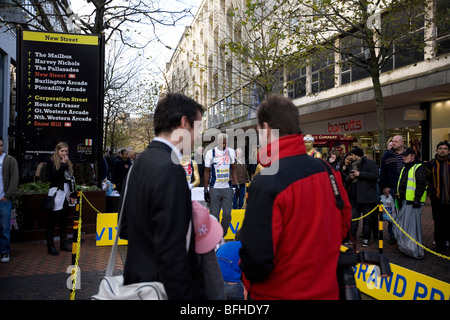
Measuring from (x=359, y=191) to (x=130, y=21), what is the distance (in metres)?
9.21

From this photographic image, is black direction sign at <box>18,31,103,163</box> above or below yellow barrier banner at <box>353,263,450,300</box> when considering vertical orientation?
above

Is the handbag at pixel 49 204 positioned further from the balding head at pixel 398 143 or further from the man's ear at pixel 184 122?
the balding head at pixel 398 143

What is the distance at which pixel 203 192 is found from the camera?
8.59 meters

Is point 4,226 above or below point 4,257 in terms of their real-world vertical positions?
above

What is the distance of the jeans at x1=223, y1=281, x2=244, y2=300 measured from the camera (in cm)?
331

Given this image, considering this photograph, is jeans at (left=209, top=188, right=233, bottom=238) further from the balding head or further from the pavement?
the balding head

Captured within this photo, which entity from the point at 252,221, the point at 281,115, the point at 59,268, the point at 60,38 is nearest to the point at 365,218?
the point at 59,268

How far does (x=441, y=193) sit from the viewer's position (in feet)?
24.2

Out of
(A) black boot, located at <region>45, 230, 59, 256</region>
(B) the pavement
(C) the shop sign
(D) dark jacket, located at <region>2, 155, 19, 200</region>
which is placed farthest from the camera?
(C) the shop sign

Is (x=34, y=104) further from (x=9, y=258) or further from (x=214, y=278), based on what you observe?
(x=214, y=278)

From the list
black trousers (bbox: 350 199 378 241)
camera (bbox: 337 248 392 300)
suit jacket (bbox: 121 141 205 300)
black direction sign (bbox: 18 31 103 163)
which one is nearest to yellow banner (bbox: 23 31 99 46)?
black direction sign (bbox: 18 31 103 163)

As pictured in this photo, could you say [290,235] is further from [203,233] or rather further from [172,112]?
[172,112]

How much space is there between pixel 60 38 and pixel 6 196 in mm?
4934

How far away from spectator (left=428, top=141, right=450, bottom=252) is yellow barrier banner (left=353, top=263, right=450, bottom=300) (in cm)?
314
